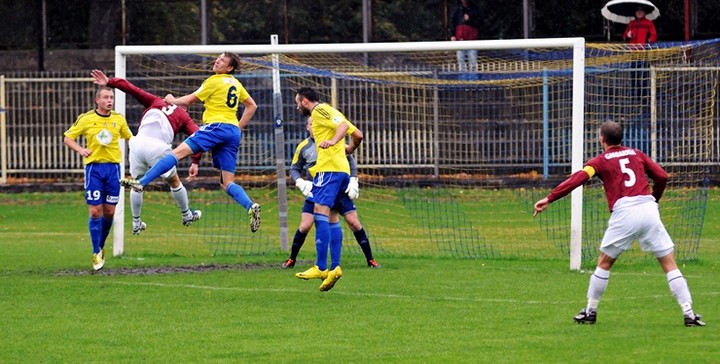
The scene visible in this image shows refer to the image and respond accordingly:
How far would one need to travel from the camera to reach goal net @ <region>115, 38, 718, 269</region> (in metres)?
19.0

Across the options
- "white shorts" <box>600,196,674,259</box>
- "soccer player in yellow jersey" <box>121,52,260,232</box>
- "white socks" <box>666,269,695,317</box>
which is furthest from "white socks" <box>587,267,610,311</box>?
"soccer player in yellow jersey" <box>121,52,260,232</box>

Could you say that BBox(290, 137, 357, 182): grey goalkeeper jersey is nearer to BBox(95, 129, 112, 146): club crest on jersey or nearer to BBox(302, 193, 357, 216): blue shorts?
BBox(302, 193, 357, 216): blue shorts

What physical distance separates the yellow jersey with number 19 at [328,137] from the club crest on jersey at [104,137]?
308cm

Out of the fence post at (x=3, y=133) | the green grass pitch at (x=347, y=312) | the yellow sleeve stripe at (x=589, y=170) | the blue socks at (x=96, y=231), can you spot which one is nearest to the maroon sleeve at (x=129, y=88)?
the blue socks at (x=96, y=231)

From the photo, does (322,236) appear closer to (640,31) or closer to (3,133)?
(640,31)

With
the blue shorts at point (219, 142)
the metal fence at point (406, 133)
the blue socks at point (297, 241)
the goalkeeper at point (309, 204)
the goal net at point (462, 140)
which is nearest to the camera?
the blue shorts at point (219, 142)

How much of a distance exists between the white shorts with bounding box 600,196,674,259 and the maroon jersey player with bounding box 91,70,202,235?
640cm

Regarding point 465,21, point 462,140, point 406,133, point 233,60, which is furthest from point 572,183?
point 465,21

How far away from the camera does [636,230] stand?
11555mm

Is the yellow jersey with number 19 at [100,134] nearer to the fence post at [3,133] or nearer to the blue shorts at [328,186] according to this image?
the blue shorts at [328,186]

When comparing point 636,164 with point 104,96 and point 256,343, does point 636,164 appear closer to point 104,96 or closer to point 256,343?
point 256,343

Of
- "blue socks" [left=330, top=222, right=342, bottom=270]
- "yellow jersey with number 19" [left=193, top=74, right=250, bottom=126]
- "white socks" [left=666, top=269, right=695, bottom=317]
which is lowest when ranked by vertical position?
"white socks" [left=666, top=269, right=695, bottom=317]

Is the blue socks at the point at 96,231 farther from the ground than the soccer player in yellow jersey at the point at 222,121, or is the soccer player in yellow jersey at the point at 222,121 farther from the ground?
the soccer player in yellow jersey at the point at 222,121

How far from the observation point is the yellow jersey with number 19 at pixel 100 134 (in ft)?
54.1
